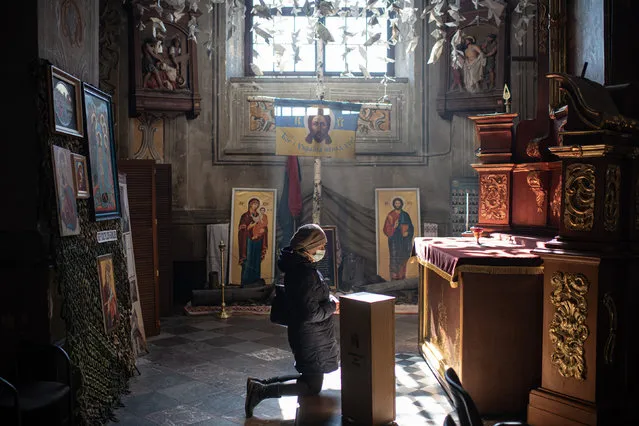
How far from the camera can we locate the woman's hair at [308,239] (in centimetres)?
387

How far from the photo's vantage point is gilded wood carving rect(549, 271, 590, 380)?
3.53 m

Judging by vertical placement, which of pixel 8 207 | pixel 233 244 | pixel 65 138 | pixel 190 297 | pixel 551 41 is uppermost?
pixel 551 41

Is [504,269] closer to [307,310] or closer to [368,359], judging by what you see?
[368,359]

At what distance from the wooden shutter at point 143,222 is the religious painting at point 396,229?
391 cm

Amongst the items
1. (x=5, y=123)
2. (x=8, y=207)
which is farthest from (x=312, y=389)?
(x=5, y=123)

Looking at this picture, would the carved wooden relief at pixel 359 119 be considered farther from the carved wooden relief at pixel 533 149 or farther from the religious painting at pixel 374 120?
the carved wooden relief at pixel 533 149

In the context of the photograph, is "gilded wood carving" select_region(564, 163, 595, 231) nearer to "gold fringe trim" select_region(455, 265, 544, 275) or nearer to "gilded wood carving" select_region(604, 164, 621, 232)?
"gilded wood carving" select_region(604, 164, 621, 232)

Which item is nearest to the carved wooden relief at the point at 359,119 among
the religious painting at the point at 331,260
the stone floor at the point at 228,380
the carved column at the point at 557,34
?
the religious painting at the point at 331,260

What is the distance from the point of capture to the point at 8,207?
3.78 metres

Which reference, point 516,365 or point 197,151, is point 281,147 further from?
point 516,365

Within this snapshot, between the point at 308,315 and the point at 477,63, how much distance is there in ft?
21.4

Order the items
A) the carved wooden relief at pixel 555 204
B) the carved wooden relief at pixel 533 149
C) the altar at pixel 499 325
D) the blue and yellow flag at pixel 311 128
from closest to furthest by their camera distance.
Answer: the altar at pixel 499 325 → the carved wooden relief at pixel 555 204 → the carved wooden relief at pixel 533 149 → the blue and yellow flag at pixel 311 128

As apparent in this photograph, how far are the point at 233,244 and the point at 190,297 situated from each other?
3.53 feet

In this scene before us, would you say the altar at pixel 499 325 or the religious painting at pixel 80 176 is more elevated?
the religious painting at pixel 80 176
